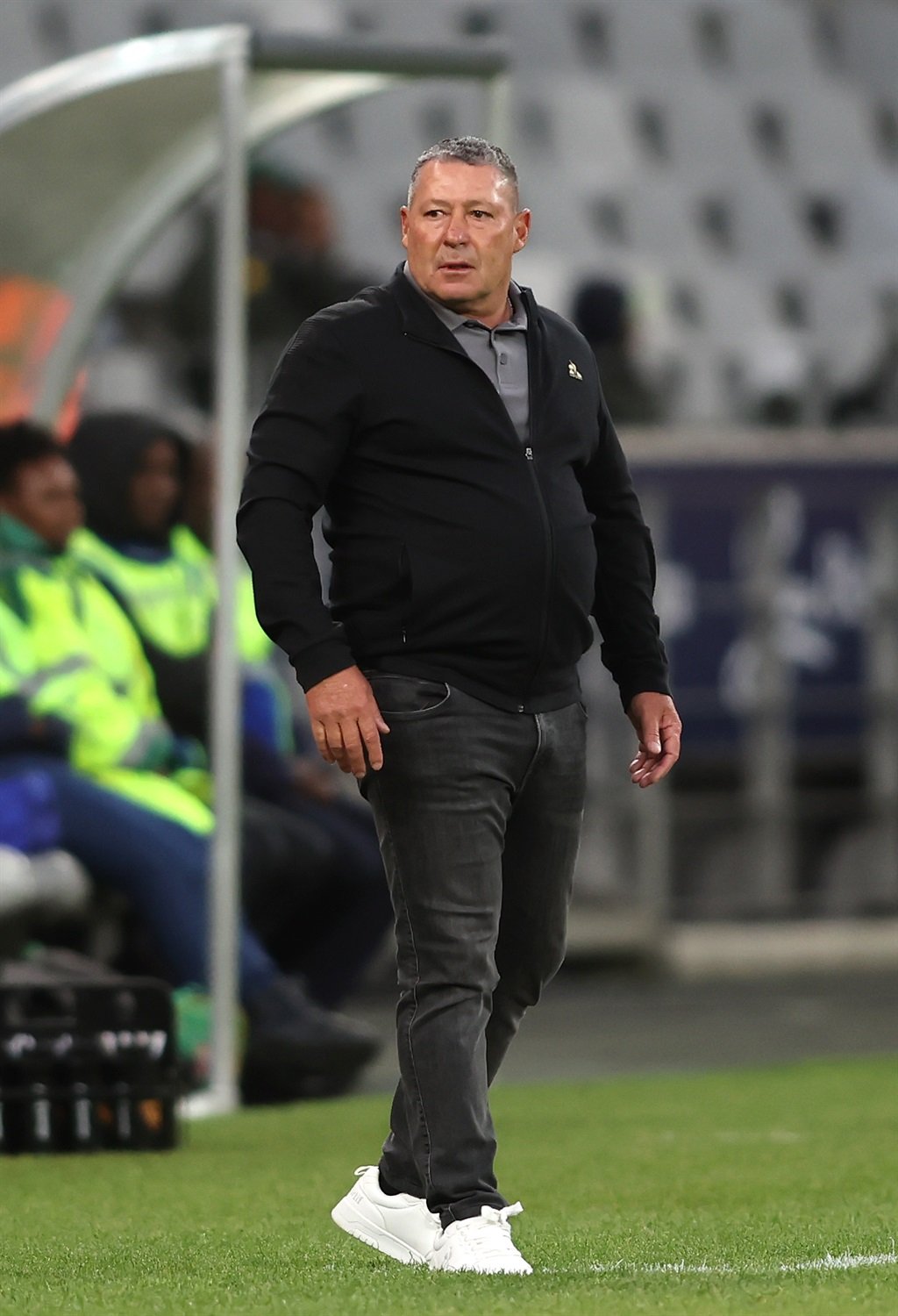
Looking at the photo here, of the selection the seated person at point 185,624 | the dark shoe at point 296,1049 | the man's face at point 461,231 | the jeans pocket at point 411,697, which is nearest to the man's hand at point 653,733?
the jeans pocket at point 411,697

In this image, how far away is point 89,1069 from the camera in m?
5.66

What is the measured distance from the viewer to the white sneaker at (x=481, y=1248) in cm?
336

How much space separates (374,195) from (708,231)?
3037mm

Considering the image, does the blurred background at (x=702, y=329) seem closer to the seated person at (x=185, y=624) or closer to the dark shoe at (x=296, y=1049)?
the seated person at (x=185, y=624)

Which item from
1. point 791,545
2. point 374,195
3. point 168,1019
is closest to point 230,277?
point 168,1019

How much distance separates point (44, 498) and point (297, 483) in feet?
12.7

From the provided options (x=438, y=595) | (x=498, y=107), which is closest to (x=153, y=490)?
(x=498, y=107)

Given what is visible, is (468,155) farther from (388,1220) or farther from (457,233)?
(388,1220)

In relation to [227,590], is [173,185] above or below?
above

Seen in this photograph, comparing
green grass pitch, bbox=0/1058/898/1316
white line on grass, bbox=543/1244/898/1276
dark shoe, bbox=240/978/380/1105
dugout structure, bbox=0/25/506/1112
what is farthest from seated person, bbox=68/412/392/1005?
white line on grass, bbox=543/1244/898/1276

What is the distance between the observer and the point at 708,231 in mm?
20266

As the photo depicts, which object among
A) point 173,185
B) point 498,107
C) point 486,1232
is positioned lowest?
point 486,1232

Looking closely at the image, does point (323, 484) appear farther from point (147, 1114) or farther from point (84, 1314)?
point (147, 1114)

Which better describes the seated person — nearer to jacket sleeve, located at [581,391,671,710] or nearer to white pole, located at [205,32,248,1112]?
white pole, located at [205,32,248,1112]
